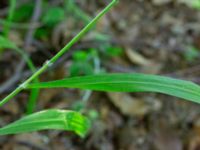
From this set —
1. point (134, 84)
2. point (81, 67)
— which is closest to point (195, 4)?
point (81, 67)

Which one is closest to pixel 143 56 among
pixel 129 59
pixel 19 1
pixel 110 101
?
pixel 129 59

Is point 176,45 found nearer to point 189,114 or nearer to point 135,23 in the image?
point 135,23

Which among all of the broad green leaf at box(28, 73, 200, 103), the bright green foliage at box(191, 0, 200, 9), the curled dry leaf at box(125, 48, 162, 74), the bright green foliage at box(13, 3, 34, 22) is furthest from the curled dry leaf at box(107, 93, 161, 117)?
the broad green leaf at box(28, 73, 200, 103)

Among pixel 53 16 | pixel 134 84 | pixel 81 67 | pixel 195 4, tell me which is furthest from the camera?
pixel 195 4

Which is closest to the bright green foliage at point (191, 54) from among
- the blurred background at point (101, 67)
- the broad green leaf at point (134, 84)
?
the blurred background at point (101, 67)

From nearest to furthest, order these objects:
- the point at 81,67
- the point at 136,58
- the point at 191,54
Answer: the point at 81,67, the point at 136,58, the point at 191,54

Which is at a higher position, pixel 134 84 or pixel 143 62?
pixel 143 62

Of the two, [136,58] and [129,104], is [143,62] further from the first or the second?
[129,104]

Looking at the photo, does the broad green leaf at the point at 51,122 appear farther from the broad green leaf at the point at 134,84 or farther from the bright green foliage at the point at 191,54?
the bright green foliage at the point at 191,54

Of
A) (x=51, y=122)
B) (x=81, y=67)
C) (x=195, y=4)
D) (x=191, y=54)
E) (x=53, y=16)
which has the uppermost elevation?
(x=195, y=4)
